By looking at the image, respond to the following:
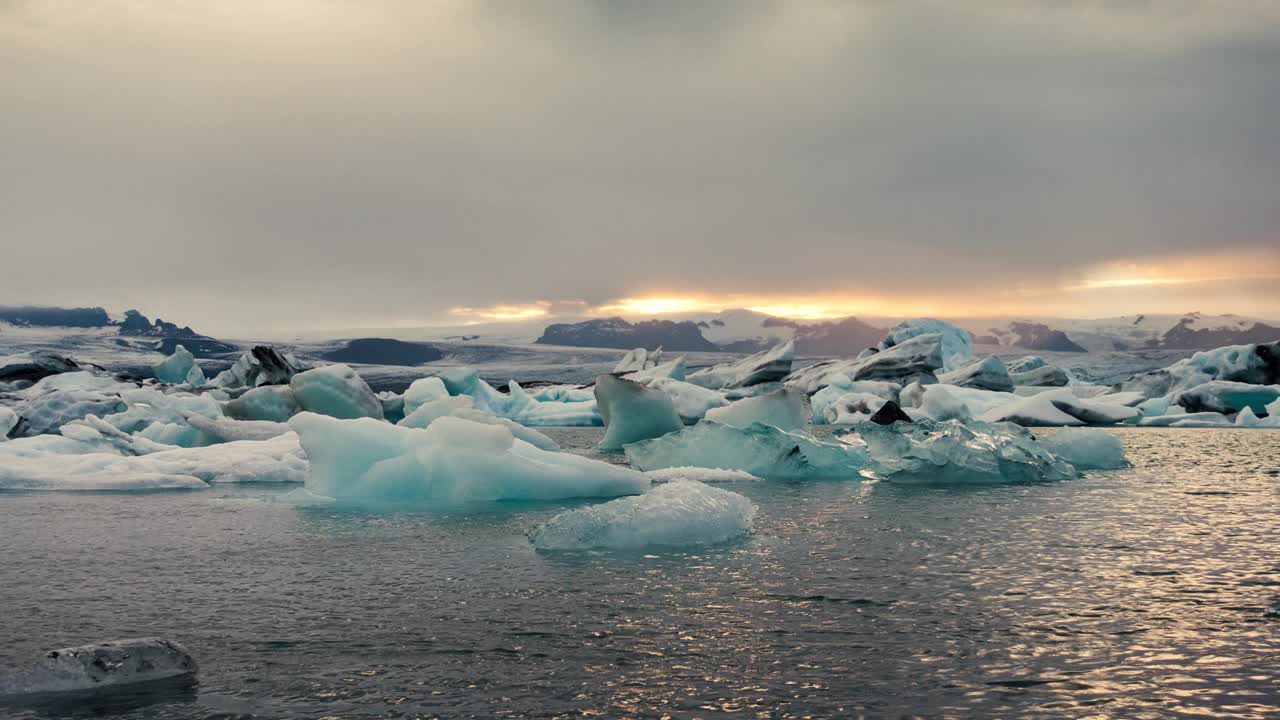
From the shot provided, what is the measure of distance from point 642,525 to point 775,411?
10115 millimetres

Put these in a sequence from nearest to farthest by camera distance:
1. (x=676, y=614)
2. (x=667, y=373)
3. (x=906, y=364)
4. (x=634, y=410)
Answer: (x=676, y=614), (x=634, y=410), (x=906, y=364), (x=667, y=373)

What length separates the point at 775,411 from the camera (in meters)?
17.2

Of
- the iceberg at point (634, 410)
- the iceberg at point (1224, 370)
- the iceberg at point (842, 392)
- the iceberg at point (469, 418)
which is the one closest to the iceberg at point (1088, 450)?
the iceberg at point (634, 410)

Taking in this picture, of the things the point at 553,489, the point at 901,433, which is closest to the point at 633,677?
the point at 553,489

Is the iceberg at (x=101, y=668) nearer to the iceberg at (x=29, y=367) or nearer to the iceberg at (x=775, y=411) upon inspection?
the iceberg at (x=775, y=411)

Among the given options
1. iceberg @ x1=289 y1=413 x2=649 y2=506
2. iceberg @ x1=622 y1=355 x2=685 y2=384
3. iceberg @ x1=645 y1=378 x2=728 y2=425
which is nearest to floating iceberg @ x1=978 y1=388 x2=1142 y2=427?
iceberg @ x1=645 y1=378 x2=728 y2=425

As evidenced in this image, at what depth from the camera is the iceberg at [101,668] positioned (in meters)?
4.01

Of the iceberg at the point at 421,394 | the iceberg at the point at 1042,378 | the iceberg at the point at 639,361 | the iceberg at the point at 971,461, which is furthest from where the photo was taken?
the iceberg at the point at 639,361

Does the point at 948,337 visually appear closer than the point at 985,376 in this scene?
No

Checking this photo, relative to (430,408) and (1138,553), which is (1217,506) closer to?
(1138,553)

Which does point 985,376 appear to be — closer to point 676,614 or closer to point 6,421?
point 6,421

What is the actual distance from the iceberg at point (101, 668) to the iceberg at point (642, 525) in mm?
3336

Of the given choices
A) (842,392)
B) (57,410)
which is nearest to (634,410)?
(57,410)

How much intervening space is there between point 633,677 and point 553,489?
22.2ft
